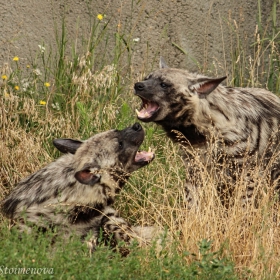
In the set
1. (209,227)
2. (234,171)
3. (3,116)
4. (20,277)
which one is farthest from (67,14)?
(20,277)

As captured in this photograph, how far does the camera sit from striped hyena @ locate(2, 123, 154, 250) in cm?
589

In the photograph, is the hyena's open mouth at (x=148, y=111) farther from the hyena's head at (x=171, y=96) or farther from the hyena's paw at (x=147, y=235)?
the hyena's paw at (x=147, y=235)

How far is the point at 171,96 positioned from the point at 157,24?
6.46ft

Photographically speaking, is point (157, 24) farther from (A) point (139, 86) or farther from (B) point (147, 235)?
(B) point (147, 235)

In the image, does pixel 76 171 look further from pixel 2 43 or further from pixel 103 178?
pixel 2 43

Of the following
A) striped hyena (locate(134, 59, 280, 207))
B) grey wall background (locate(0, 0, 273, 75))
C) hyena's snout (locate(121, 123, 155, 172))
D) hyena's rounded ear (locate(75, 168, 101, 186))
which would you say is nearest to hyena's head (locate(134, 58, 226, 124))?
striped hyena (locate(134, 59, 280, 207))

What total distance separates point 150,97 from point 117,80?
144cm

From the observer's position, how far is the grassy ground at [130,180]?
4875 mm

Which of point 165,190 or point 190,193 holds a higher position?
point 165,190

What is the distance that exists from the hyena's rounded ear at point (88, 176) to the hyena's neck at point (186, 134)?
0.71m

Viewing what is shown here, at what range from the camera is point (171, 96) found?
6488 millimetres

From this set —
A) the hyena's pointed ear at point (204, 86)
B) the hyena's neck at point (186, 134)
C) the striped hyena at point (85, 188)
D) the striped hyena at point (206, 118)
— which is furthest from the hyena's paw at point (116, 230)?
the hyena's pointed ear at point (204, 86)

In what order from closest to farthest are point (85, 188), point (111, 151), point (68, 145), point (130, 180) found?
point (85, 188) → point (111, 151) → point (68, 145) → point (130, 180)

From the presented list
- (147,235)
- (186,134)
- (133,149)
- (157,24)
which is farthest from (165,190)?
(157,24)
